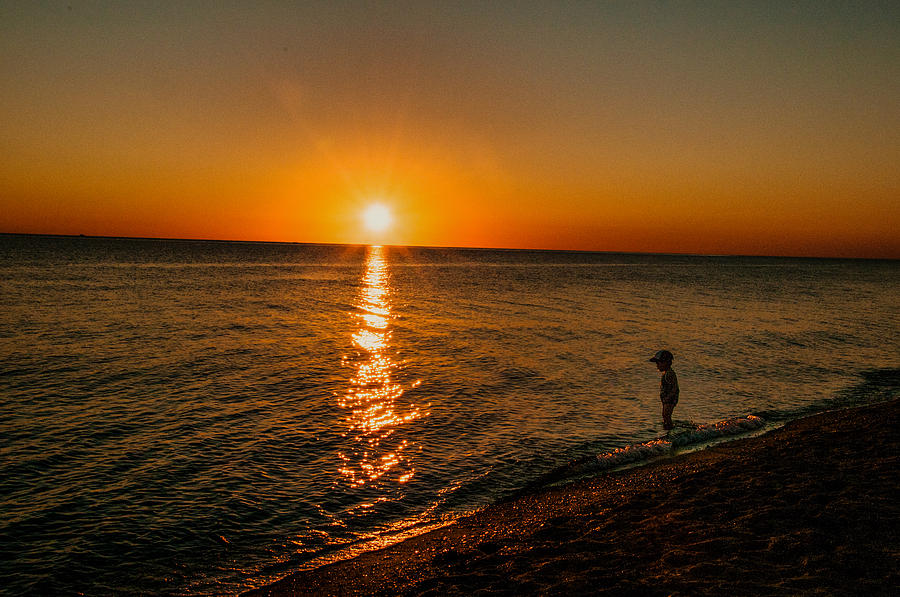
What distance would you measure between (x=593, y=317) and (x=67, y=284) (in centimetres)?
5161

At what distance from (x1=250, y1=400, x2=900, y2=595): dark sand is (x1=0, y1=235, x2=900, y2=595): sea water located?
51.6 inches

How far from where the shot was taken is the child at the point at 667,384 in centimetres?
1285

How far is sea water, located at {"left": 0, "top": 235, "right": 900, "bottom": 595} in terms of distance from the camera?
26.6 ft

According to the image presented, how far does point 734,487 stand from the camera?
28.1ft

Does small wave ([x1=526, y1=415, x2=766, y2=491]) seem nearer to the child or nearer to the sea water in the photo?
the sea water

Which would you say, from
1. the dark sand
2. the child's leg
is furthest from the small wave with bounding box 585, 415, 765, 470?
the dark sand

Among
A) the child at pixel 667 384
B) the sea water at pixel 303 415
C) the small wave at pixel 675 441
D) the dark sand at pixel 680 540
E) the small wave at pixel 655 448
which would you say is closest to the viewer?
the dark sand at pixel 680 540

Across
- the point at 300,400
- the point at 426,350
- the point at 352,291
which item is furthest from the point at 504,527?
the point at 352,291

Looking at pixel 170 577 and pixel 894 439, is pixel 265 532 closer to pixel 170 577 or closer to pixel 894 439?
pixel 170 577

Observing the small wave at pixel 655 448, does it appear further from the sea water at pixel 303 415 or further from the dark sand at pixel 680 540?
the dark sand at pixel 680 540

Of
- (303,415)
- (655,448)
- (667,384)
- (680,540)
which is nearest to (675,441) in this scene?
(655,448)

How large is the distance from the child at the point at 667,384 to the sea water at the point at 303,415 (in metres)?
0.49

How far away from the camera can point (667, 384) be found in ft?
43.2

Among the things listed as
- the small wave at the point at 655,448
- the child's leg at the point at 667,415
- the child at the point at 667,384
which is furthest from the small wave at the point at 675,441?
the child at the point at 667,384
